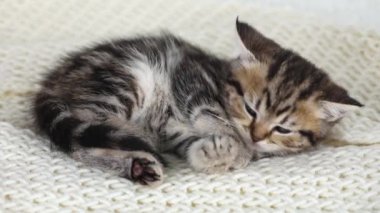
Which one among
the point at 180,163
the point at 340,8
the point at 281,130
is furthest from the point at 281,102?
the point at 340,8

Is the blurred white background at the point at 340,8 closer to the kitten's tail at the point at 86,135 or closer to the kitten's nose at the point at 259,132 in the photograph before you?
the kitten's nose at the point at 259,132

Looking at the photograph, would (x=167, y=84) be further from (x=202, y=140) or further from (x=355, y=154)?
(x=355, y=154)

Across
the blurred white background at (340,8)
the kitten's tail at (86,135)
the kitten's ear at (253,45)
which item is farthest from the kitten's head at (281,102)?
the blurred white background at (340,8)

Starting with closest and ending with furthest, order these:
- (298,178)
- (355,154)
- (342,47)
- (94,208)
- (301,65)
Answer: (94,208) → (298,178) → (355,154) → (301,65) → (342,47)

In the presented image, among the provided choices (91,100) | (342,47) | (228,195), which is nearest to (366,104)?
(342,47)

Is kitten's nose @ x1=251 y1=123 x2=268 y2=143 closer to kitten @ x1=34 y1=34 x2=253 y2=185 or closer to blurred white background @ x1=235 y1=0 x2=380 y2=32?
kitten @ x1=34 y1=34 x2=253 y2=185

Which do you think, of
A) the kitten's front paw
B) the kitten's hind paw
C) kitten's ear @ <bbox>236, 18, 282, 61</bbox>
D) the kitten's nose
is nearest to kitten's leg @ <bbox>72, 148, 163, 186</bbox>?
the kitten's hind paw
